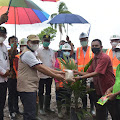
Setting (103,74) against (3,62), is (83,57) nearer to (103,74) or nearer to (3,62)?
(103,74)

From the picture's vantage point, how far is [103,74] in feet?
11.9

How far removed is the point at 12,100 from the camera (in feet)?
15.7

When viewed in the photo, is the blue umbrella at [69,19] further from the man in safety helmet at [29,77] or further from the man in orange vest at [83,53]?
the man in safety helmet at [29,77]

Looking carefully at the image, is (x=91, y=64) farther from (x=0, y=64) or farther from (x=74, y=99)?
(x=0, y=64)

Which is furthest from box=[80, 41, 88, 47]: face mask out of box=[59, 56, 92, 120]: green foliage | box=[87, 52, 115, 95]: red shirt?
box=[87, 52, 115, 95]: red shirt

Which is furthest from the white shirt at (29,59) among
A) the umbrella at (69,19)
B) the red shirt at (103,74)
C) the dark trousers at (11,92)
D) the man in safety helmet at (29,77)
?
the umbrella at (69,19)

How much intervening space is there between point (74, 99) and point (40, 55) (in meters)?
1.71

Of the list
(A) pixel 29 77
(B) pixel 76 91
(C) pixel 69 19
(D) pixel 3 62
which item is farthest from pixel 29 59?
(C) pixel 69 19

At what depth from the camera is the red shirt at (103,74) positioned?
3.55m

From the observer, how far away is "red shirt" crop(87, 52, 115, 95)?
355 cm

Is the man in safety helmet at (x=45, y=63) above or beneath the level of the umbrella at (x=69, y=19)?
beneath

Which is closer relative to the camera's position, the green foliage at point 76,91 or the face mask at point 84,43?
the green foliage at point 76,91

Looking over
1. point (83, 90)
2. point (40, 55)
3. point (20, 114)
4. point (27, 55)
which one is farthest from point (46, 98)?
point (27, 55)

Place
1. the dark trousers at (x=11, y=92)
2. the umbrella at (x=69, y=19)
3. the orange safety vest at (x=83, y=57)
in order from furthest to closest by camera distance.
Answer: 1. the umbrella at (x=69, y=19)
2. the orange safety vest at (x=83, y=57)
3. the dark trousers at (x=11, y=92)
